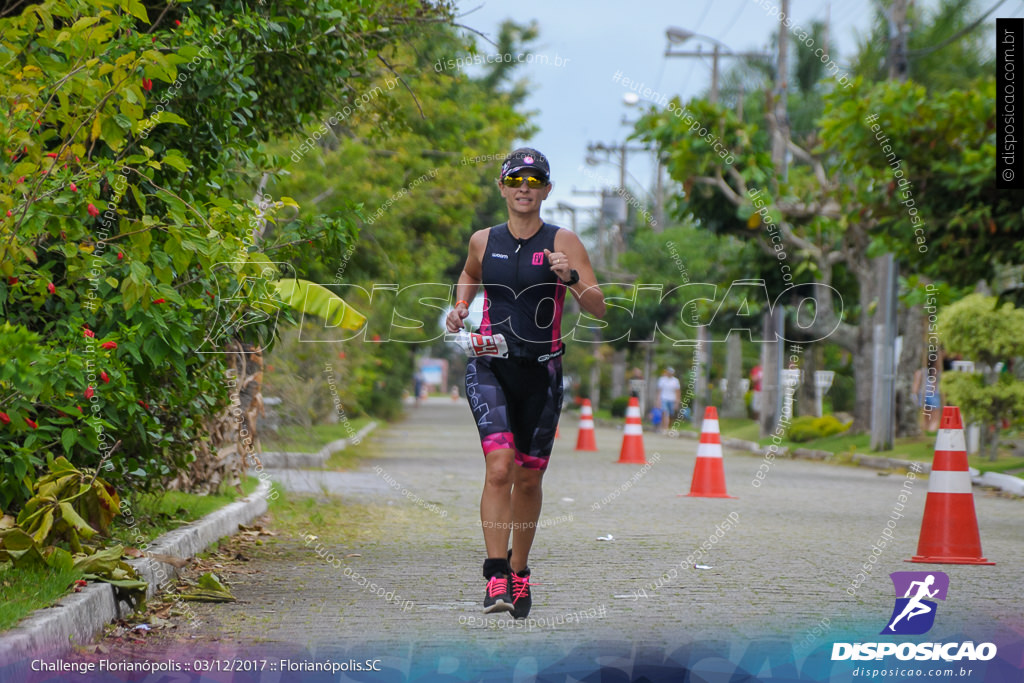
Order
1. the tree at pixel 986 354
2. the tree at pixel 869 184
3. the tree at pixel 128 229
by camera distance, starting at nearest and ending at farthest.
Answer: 1. the tree at pixel 128 229
2. the tree at pixel 869 184
3. the tree at pixel 986 354

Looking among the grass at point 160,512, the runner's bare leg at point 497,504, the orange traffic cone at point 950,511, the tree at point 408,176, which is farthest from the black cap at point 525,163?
the tree at point 408,176

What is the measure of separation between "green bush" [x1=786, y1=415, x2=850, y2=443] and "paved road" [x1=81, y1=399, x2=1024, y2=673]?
12.4 metres

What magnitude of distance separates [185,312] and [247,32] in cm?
213

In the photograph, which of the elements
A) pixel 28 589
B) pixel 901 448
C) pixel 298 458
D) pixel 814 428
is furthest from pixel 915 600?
pixel 814 428

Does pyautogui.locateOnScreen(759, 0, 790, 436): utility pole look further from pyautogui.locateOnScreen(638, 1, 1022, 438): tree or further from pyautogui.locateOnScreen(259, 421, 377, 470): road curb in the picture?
pyautogui.locateOnScreen(259, 421, 377, 470): road curb

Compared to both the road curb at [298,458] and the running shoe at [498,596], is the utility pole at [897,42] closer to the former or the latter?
the road curb at [298,458]

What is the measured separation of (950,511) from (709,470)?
4.87 meters

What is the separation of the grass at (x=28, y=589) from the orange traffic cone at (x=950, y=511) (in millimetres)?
5113

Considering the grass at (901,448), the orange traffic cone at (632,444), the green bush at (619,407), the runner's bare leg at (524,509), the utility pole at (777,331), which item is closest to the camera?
the runner's bare leg at (524,509)

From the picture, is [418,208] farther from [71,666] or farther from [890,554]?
[71,666]

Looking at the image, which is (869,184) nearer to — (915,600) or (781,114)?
(781,114)

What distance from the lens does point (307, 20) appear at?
8148 mm

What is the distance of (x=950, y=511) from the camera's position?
8.16m

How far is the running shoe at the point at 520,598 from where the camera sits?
5969 mm
